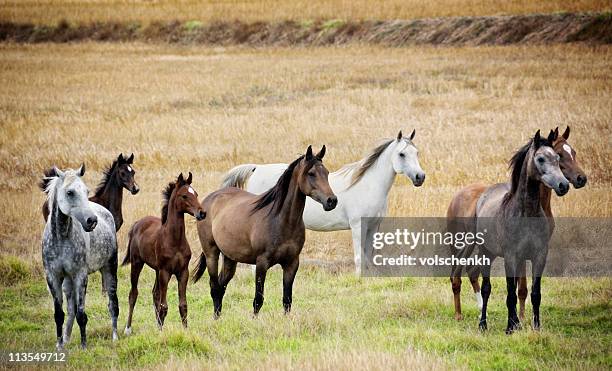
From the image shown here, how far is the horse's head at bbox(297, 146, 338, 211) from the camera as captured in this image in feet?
34.0

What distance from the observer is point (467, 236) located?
37.2 feet

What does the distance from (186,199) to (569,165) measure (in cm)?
447

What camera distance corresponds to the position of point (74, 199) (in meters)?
9.70

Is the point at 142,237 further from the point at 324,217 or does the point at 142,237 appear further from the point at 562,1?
the point at 562,1

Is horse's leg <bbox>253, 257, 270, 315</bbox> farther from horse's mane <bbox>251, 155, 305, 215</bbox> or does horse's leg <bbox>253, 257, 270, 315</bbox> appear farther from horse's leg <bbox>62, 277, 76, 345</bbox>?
horse's leg <bbox>62, 277, 76, 345</bbox>

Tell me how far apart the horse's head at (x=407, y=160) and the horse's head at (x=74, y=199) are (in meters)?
5.36

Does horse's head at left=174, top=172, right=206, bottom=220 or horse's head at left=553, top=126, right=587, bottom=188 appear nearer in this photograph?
horse's head at left=174, top=172, right=206, bottom=220

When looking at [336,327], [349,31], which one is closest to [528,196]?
[336,327]

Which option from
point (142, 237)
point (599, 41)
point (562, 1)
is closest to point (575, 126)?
point (142, 237)

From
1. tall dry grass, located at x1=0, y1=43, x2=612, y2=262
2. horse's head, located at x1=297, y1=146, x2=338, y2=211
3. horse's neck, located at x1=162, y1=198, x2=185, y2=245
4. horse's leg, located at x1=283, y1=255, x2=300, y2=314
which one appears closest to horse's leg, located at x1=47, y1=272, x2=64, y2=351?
horse's neck, located at x1=162, y1=198, x2=185, y2=245

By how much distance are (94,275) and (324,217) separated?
3.65m

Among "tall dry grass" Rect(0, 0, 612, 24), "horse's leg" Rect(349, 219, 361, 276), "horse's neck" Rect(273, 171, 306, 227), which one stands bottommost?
"horse's leg" Rect(349, 219, 361, 276)

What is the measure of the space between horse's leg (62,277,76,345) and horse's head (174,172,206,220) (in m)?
1.46

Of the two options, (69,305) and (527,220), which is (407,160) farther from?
(69,305)
